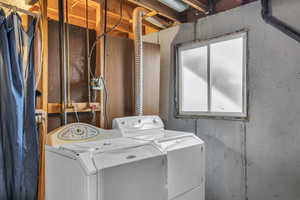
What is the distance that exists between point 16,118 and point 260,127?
87.1 inches

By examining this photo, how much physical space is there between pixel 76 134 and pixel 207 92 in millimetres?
1610

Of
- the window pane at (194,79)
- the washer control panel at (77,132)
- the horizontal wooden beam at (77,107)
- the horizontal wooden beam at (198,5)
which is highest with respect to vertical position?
the horizontal wooden beam at (198,5)

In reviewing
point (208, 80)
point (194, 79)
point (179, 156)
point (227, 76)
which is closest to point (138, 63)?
point (194, 79)

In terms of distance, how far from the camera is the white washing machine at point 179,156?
5.73 feet

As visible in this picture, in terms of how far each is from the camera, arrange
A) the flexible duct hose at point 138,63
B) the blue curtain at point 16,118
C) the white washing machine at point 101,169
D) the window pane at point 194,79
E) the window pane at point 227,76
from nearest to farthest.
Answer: the white washing machine at point 101,169, the blue curtain at point 16,118, the window pane at point 227,76, the flexible duct hose at point 138,63, the window pane at point 194,79

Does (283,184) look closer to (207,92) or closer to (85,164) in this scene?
(207,92)

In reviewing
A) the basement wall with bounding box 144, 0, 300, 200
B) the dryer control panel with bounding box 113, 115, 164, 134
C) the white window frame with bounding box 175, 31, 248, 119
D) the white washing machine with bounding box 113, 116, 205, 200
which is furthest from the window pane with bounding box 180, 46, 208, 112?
the white washing machine with bounding box 113, 116, 205, 200

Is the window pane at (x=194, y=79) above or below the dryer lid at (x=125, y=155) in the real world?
above

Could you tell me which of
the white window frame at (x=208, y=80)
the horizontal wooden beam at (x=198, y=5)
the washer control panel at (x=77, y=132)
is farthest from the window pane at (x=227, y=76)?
the washer control panel at (x=77, y=132)

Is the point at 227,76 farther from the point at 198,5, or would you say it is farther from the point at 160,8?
the point at 160,8

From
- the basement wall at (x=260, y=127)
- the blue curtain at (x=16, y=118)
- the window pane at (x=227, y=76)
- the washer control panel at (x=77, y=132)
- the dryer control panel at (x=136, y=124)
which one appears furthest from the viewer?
the window pane at (x=227, y=76)

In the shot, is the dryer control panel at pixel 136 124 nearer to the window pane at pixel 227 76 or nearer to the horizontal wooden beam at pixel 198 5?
the window pane at pixel 227 76

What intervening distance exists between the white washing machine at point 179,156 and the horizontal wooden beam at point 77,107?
307mm

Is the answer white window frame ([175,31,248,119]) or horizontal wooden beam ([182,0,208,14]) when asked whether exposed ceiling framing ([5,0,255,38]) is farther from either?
white window frame ([175,31,248,119])
